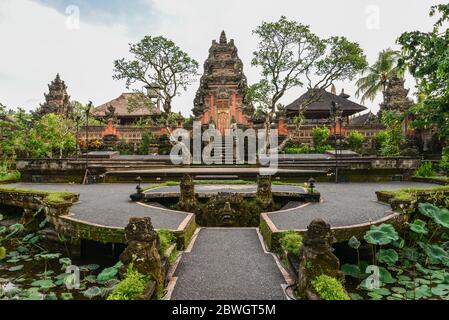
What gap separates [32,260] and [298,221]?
6.67m

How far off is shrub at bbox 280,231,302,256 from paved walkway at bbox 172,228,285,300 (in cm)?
43

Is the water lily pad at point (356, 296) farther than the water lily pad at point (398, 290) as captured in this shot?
No

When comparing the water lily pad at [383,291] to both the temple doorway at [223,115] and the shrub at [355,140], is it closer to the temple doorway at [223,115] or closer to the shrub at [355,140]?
the shrub at [355,140]

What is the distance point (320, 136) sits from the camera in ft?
84.1

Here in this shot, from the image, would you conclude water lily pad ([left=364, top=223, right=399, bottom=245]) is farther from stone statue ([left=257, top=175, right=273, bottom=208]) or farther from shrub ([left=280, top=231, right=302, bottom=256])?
stone statue ([left=257, top=175, right=273, bottom=208])

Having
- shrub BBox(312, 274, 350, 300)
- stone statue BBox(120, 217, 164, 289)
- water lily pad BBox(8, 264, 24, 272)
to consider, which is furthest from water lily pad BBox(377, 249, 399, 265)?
water lily pad BBox(8, 264, 24, 272)

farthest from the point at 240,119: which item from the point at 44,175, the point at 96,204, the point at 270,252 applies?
the point at 270,252

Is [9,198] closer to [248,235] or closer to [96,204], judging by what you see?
[96,204]

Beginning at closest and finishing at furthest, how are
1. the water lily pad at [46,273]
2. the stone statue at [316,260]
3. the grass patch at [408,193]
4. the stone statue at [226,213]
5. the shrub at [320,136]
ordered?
the stone statue at [316,260], the water lily pad at [46,273], the grass patch at [408,193], the stone statue at [226,213], the shrub at [320,136]

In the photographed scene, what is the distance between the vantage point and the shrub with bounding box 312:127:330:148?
25461 millimetres

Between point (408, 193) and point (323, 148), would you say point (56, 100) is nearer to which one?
point (323, 148)

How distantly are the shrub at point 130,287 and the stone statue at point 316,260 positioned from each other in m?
2.37

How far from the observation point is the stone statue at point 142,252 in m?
4.43

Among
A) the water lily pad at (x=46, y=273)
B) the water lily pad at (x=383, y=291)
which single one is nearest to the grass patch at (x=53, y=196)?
the water lily pad at (x=46, y=273)
